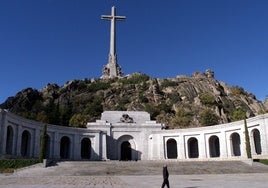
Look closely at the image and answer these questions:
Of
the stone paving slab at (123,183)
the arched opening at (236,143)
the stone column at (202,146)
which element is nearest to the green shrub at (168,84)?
the stone column at (202,146)

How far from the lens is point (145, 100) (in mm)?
94562

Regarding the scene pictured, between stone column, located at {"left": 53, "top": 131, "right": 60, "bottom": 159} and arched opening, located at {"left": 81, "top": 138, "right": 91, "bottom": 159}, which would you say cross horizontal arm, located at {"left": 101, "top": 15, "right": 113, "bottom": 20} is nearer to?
arched opening, located at {"left": 81, "top": 138, "right": 91, "bottom": 159}

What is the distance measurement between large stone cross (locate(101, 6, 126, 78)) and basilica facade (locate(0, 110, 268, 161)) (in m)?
43.0

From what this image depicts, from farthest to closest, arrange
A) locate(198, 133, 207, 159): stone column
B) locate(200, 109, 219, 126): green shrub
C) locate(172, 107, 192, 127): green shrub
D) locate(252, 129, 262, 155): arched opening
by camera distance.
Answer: locate(172, 107, 192, 127): green shrub → locate(200, 109, 219, 126): green shrub → locate(198, 133, 207, 159): stone column → locate(252, 129, 262, 155): arched opening

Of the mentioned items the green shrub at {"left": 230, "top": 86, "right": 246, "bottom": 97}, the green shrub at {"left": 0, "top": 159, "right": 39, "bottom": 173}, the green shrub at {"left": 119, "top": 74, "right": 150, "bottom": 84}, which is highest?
the green shrub at {"left": 119, "top": 74, "right": 150, "bottom": 84}

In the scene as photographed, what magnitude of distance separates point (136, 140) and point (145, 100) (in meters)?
37.9

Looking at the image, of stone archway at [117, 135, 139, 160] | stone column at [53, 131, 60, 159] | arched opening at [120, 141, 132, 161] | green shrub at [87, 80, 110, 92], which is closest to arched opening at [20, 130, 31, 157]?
stone column at [53, 131, 60, 159]

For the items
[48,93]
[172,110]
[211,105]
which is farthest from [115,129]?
[48,93]

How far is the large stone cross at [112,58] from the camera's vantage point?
9594 cm

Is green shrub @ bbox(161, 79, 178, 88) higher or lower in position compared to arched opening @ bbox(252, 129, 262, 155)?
higher

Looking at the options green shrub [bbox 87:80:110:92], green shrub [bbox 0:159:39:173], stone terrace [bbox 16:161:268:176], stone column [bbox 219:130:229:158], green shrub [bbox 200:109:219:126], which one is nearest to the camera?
green shrub [bbox 0:159:39:173]

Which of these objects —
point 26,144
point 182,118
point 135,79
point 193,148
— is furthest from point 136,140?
point 135,79

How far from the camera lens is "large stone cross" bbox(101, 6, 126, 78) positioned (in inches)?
3777

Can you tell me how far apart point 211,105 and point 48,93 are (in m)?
52.3
